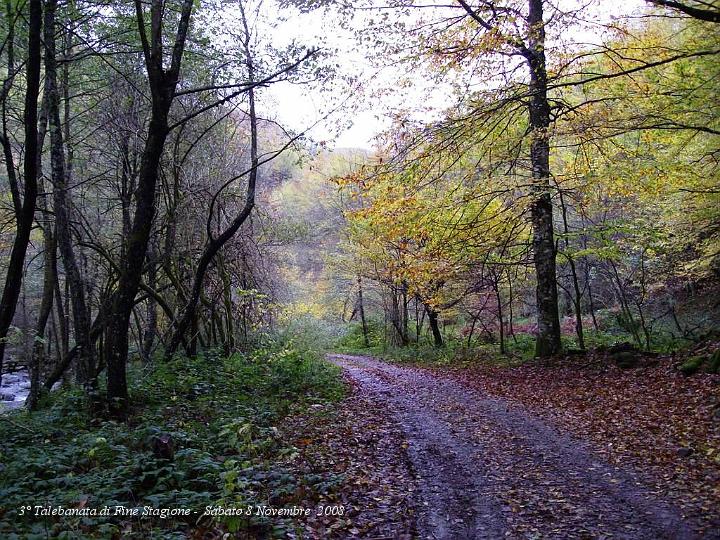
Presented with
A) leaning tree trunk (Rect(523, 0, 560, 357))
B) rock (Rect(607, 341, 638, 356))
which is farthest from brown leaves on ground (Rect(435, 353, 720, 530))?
leaning tree trunk (Rect(523, 0, 560, 357))

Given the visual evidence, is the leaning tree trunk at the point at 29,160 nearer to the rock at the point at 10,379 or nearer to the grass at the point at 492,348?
the grass at the point at 492,348

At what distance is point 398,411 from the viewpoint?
9.49 metres

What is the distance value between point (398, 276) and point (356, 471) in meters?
12.5

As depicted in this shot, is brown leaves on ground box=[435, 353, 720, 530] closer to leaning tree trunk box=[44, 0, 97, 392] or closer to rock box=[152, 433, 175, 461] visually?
rock box=[152, 433, 175, 461]

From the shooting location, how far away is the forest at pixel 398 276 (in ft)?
16.3

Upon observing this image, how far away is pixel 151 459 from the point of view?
550 cm

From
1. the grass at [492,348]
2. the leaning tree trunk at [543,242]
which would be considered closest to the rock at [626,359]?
the grass at [492,348]

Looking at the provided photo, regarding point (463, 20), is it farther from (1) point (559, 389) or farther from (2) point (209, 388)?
(2) point (209, 388)

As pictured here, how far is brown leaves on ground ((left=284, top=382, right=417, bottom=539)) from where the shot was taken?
15.6ft

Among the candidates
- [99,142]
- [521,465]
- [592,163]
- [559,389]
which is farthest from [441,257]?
[99,142]

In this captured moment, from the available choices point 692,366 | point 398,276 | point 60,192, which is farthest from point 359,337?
point 60,192

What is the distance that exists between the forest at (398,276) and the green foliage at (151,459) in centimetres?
5

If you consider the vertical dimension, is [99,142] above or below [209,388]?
above

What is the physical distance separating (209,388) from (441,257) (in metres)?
7.61
